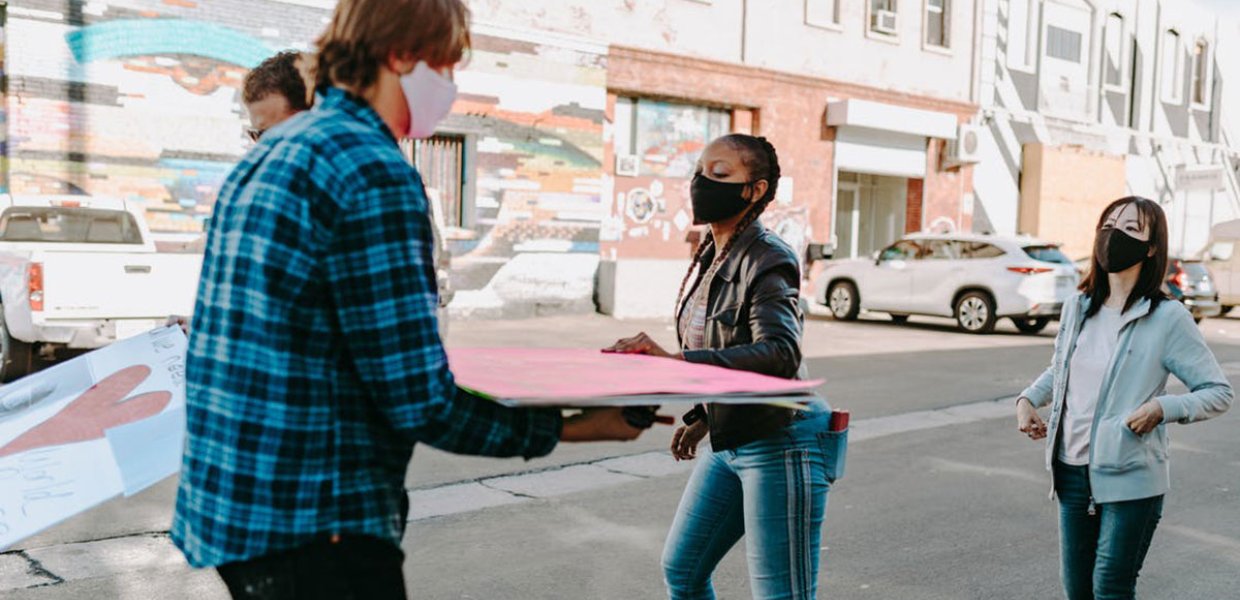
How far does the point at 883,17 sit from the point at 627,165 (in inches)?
307

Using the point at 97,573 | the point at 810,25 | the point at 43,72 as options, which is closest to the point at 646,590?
the point at 97,573

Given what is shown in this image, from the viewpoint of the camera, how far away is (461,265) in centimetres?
1752

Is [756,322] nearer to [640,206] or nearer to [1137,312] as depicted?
[1137,312]

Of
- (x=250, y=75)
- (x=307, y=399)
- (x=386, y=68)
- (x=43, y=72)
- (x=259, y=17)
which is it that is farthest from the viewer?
(x=259, y=17)

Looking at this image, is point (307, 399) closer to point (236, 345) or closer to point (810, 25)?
point (236, 345)

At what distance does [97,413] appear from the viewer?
2.47 meters

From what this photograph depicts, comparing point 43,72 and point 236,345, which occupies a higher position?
point 43,72

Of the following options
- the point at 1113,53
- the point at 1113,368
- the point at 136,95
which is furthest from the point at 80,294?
the point at 1113,53

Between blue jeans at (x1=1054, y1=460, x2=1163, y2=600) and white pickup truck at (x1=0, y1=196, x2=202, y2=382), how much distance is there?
7.99 meters

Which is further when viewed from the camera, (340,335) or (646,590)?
(646,590)

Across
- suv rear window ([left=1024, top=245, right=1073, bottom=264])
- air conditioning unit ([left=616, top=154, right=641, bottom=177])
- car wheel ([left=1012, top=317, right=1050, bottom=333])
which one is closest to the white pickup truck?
air conditioning unit ([left=616, top=154, right=641, bottom=177])

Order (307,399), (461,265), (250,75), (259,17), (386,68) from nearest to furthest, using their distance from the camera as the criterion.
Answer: (307,399) < (386,68) < (250,75) < (259,17) < (461,265)

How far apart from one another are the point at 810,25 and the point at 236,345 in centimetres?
2170

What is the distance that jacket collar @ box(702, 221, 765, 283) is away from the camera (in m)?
2.94
